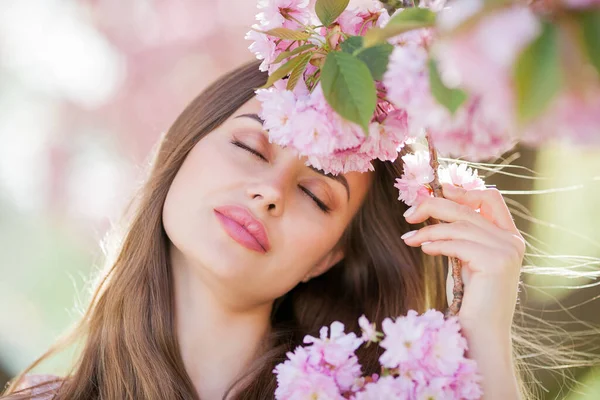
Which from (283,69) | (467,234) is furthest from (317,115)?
(467,234)

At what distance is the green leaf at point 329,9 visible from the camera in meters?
0.99

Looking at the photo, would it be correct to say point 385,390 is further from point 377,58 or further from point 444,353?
point 377,58

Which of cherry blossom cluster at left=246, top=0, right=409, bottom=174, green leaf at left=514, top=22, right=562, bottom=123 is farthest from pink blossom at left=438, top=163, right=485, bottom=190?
green leaf at left=514, top=22, right=562, bottom=123

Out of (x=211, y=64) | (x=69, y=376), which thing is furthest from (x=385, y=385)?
(x=211, y=64)

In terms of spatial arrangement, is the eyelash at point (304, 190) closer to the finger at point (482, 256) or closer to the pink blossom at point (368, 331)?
the finger at point (482, 256)

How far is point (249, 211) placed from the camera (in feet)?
4.57

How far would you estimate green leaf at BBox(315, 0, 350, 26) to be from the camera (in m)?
0.99

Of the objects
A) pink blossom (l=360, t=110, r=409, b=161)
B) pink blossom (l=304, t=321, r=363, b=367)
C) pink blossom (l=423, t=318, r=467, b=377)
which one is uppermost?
pink blossom (l=360, t=110, r=409, b=161)

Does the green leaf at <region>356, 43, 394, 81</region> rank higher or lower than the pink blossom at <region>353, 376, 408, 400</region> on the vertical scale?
higher

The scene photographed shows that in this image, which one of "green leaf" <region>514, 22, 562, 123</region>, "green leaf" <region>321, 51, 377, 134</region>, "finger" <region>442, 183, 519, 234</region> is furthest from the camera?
"finger" <region>442, 183, 519, 234</region>

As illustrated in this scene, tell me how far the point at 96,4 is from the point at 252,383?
2846 millimetres

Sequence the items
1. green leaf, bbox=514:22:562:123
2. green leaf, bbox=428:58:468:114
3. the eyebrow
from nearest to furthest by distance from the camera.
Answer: green leaf, bbox=514:22:562:123 < green leaf, bbox=428:58:468:114 < the eyebrow

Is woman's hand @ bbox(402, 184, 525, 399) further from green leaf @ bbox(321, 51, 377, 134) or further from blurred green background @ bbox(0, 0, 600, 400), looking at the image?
blurred green background @ bbox(0, 0, 600, 400)

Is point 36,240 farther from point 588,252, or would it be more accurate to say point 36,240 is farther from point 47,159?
point 588,252
